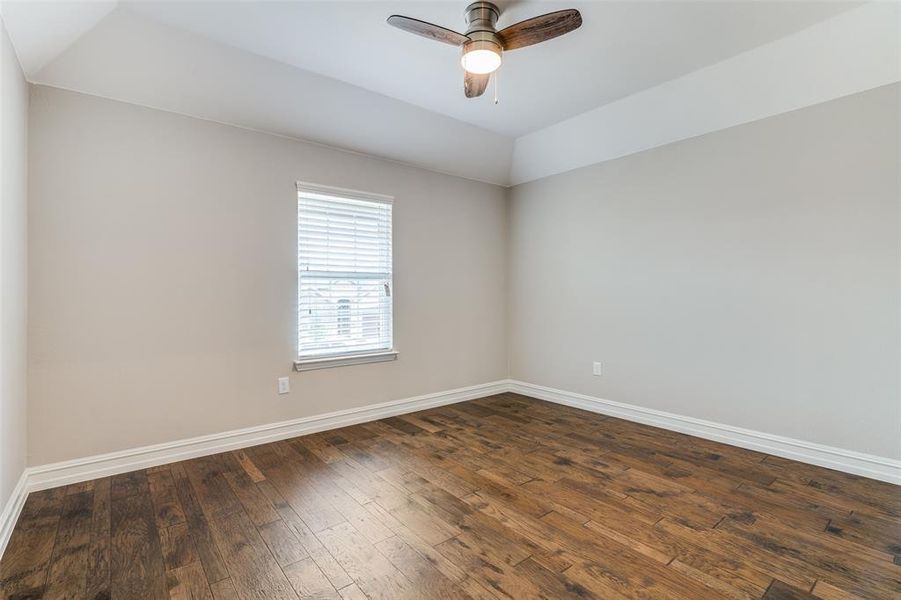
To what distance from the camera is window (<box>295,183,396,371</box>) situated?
342 cm

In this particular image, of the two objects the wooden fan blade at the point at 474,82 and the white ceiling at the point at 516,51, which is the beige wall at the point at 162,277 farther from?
the wooden fan blade at the point at 474,82

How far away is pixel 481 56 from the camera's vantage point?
227 centimetres

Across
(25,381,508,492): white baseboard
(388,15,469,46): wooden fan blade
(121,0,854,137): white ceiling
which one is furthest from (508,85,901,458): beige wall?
(388,15,469,46): wooden fan blade

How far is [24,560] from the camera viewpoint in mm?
1771

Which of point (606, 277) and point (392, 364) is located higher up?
point (606, 277)

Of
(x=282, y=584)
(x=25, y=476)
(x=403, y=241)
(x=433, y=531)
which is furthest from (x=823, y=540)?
(x=25, y=476)

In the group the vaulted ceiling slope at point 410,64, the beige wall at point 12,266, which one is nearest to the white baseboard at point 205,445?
the beige wall at point 12,266

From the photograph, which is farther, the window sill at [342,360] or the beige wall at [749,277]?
the window sill at [342,360]

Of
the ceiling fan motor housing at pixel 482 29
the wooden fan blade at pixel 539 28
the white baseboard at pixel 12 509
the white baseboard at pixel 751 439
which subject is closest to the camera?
the white baseboard at pixel 12 509

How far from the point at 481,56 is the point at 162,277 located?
2465 mm

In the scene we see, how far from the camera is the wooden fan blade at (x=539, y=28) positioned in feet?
6.62

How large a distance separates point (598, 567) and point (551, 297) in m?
3.01

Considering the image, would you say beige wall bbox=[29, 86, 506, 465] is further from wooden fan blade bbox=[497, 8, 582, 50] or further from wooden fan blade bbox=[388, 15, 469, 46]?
wooden fan blade bbox=[497, 8, 582, 50]

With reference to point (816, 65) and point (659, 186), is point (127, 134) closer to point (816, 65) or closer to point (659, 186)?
point (659, 186)
